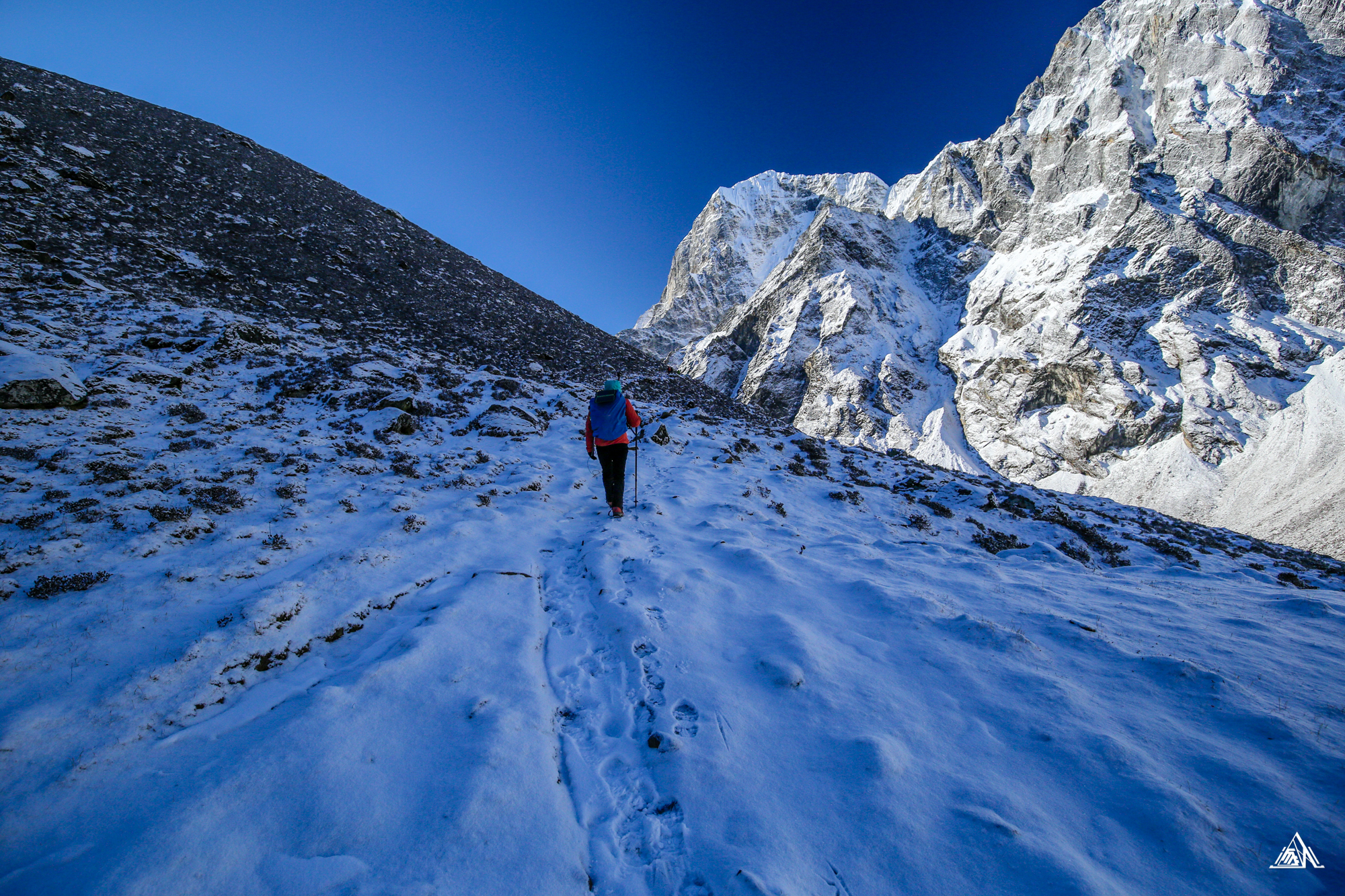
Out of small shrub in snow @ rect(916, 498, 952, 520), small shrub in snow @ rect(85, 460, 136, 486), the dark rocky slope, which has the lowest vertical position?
small shrub in snow @ rect(916, 498, 952, 520)

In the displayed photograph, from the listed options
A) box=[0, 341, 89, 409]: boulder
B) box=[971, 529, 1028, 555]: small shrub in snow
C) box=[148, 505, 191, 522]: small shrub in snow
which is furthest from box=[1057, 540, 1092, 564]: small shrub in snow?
box=[0, 341, 89, 409]: boulder

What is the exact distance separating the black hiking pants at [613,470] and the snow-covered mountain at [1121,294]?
64682 mm

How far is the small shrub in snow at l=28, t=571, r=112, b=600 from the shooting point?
355cm

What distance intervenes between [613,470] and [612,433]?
0.62 metres

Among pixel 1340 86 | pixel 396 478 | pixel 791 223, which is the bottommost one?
pixel 396 478

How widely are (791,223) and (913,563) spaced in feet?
553

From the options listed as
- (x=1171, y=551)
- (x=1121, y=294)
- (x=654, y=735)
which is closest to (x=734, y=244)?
(x=1121, y=294)

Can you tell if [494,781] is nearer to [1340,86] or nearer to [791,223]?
[1340,86]

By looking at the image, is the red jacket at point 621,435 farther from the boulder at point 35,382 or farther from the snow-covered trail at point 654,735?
the boulder at point 35,382

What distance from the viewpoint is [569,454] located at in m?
10.1

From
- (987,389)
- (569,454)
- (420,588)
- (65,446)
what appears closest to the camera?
(420,588)

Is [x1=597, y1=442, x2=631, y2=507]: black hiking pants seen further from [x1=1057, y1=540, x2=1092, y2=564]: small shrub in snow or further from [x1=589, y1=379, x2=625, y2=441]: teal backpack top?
[x1=1057, y1=540, x2=1092, y2=564]: small shrub in snow

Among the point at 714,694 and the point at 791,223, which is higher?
the point at 791,223

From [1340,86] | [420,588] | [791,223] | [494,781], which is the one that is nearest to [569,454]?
[420,588]
